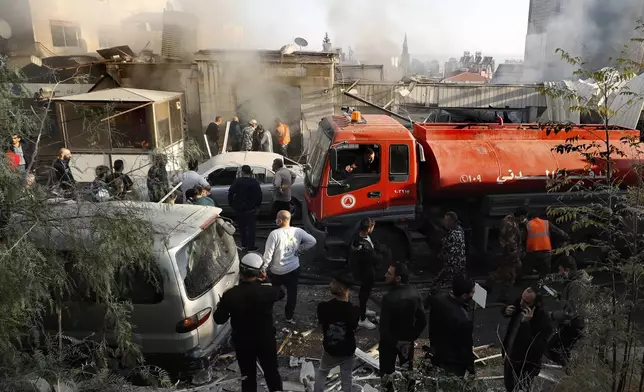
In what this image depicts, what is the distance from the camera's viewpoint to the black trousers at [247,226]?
8.01m

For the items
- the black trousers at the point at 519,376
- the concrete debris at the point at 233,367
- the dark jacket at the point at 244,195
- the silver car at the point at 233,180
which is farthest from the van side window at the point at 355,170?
the black trousers at the point at 519,376

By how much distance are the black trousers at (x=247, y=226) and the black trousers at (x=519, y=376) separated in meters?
4.66

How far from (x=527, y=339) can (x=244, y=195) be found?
4.84 meters

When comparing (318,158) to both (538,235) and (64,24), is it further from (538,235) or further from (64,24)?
(64,24)

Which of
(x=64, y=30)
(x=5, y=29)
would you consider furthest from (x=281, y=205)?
(x=64, y=30)

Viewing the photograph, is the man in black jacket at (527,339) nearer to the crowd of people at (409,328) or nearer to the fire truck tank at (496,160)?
the crowd of people at (409,328)

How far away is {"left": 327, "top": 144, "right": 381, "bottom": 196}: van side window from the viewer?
7.20 meters

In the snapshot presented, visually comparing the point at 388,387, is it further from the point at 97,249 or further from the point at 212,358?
the point at 97,249

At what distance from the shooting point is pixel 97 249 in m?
3.29

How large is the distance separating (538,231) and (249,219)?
4.23 metres

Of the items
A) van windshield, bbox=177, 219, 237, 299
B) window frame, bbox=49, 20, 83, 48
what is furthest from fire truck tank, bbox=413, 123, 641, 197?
window frame, bbox=49, 20, 83, 48

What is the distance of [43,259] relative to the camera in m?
3.04

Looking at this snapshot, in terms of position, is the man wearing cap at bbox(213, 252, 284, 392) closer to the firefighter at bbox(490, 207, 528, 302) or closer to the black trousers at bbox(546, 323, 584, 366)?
the black trousers at bbox(546, 323, 584, 366)

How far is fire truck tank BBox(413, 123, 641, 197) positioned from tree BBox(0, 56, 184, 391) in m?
4.74
